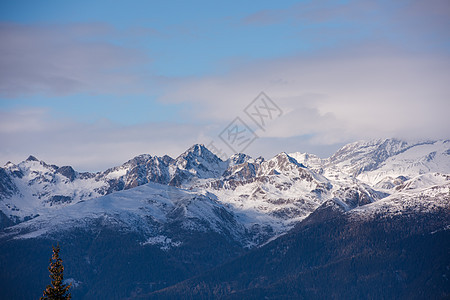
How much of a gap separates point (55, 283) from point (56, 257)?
4568 millimetres

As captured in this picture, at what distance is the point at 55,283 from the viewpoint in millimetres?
126562

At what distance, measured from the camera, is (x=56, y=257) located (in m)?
125
